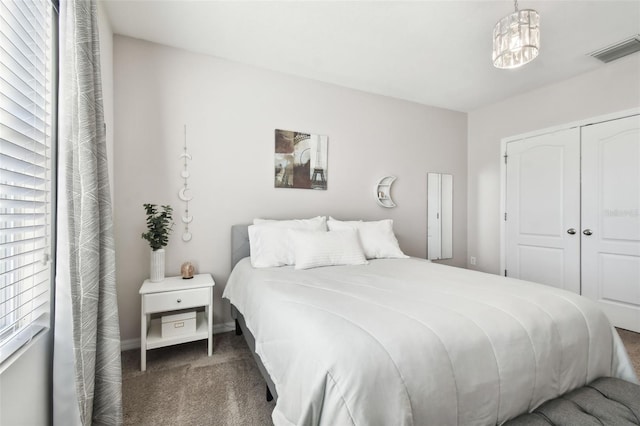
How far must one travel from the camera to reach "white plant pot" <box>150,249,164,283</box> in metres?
2.17

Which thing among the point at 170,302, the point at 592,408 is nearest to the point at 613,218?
the point at 592,408

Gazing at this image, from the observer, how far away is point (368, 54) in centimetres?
261

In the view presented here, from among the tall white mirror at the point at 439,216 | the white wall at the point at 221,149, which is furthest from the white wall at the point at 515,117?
the white wall at the point at 221,149

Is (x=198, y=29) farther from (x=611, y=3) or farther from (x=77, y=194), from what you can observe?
(x=611, y=3)

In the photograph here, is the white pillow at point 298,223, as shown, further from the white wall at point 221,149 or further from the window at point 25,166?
the window at point 25,166

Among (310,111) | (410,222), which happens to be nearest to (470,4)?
(310,111)

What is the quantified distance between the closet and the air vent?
0.59m

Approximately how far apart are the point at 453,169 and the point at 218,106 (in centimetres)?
319

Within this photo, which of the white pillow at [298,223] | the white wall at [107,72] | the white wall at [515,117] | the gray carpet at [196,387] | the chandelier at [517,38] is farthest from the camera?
the white wall at [515,117]

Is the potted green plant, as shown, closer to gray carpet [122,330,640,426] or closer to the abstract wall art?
gray carpet [122,330,640,426]

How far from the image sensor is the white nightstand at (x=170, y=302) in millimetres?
1975

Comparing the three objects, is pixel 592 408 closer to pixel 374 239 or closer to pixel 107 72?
pixel 374 239

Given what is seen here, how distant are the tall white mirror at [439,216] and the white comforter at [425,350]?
7.25 ft

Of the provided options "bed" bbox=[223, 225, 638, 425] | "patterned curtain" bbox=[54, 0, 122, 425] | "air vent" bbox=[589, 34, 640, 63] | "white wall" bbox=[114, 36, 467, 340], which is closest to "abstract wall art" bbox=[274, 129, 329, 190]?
"white wall" bbox=[114, 36, 467, 340]
